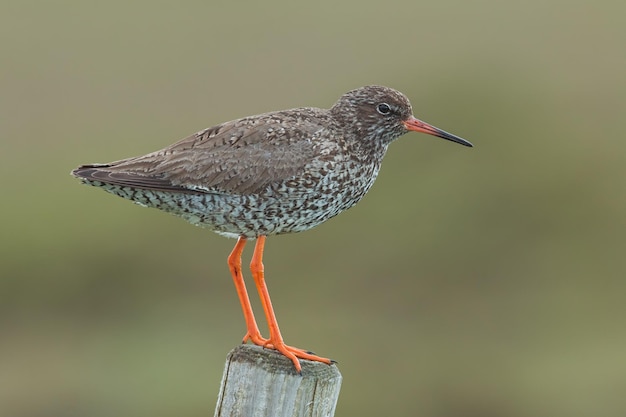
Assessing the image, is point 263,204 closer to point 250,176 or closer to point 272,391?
point 250,176

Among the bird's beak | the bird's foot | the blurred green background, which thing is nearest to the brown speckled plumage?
the bird's beak

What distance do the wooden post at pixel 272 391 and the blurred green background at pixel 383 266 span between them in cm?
687

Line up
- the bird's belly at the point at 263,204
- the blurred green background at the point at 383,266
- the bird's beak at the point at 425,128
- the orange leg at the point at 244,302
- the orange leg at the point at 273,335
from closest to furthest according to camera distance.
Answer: the orange leg at the point at 273,335 → the bird's belly at the point at 263,204 → the orange leg at the point at 244,302 → the bird's beak at the point at 425,128 → the blurred green background at the point at 383,266

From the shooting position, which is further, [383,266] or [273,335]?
[383,266]

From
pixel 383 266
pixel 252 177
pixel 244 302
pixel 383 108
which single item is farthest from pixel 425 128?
pixel 383 266

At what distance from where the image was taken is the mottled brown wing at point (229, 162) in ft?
23.3

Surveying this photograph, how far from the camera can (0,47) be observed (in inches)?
996

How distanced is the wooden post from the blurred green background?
22.5ft

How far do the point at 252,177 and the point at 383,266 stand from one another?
8426 millimetres

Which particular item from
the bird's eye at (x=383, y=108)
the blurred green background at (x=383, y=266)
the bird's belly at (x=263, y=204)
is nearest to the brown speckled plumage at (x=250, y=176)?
the bird's belly at (x=263, y=204)

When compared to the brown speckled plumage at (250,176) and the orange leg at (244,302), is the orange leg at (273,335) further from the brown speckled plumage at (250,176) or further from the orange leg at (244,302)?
the brown speckled plumage at (250,176)

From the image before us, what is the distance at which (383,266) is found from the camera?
15.4m

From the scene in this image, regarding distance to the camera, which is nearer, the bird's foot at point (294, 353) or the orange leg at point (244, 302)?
the bird's foot at point (294, 353)

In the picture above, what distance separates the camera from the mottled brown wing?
7105mm
